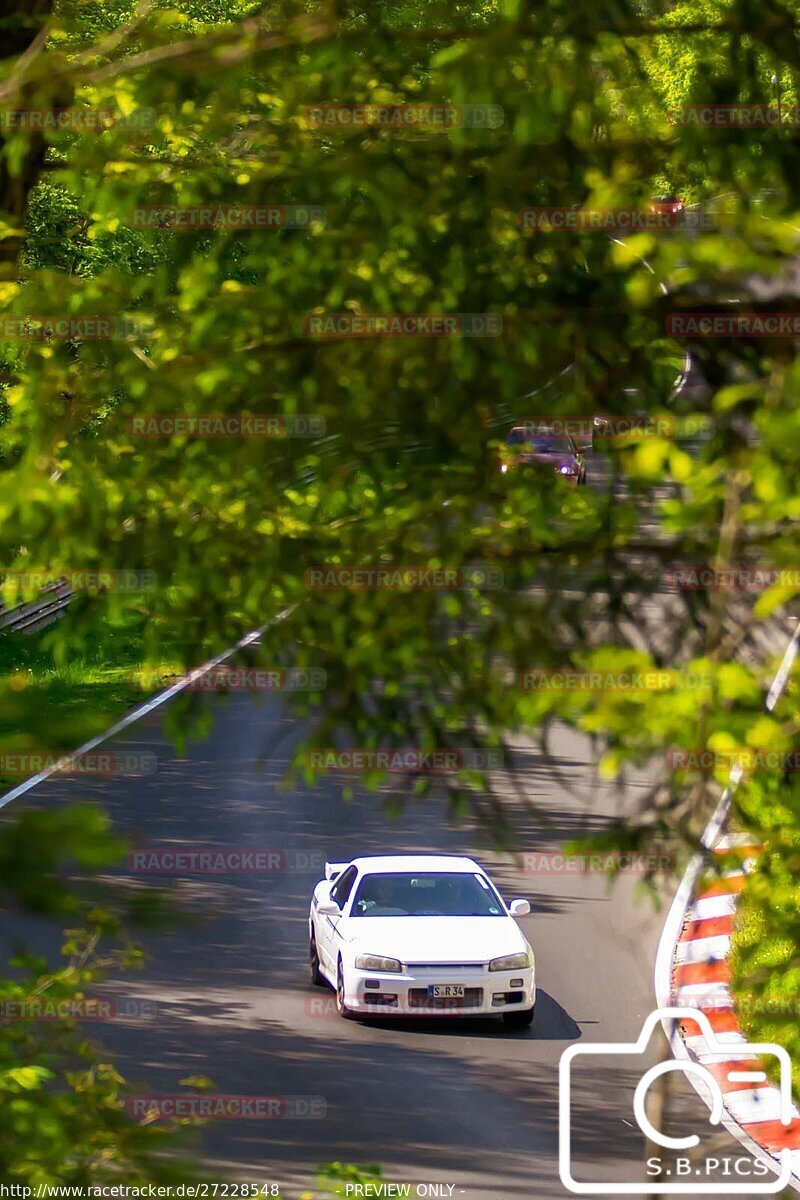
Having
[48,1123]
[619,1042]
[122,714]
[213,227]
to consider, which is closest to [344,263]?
[213,227]

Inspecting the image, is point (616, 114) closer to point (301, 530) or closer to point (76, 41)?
point (301, 530)

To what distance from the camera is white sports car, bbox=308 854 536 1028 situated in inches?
596

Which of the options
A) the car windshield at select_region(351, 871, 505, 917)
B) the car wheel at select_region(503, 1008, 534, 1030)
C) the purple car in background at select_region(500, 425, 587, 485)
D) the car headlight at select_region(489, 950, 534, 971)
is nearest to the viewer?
the purple car in background at select_region(500, 425, 587, 485)

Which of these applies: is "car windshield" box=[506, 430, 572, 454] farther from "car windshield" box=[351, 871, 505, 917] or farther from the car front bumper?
"car windshield" box=[351, 871, 505, 917]

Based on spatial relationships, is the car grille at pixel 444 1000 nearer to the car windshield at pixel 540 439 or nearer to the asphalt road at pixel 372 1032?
the asphalt road at pixel 372 1032

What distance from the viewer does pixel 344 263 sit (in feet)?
15.5

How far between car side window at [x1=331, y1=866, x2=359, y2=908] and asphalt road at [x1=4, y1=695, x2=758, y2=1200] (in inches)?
36.9

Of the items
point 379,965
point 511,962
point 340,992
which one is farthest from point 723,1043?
point 340,992

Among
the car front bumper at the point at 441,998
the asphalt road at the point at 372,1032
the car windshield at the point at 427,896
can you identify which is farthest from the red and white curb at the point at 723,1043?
the car windshield at the point at 427,896

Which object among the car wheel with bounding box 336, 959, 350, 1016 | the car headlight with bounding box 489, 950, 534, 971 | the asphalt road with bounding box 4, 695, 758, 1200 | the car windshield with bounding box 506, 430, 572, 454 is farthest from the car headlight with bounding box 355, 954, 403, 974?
the car windshield with bounding box 506, 430, 572, 454

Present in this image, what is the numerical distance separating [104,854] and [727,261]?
170cm

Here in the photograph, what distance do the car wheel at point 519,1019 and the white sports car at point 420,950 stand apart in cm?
1

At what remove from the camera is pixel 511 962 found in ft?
49.4

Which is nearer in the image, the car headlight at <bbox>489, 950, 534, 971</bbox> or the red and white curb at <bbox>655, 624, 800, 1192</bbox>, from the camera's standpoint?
the red and white curb at <bbox>655, 624, 800, 1192</bbox>
